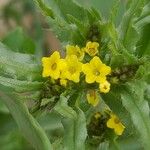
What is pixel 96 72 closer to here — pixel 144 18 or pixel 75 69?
pixel 75 69

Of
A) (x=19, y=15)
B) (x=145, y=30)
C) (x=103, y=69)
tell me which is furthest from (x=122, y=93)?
(x=19, y=15)

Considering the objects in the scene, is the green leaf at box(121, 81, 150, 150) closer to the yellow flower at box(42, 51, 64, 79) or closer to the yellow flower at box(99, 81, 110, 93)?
the yellow flower at box(99, 81, 110, 93)

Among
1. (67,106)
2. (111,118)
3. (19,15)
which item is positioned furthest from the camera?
(19,15)

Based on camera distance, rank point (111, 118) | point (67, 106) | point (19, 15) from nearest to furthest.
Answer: point (67, 106), point (111, 118), point (19, 15)

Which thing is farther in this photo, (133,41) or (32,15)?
Result: (32,15)

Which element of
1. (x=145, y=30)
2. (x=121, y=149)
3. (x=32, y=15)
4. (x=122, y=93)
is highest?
(x=32, y=15)

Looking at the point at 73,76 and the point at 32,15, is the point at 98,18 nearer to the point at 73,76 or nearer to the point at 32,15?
the point at 73,76

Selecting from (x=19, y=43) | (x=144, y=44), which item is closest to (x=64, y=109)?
(x=144, y=44)

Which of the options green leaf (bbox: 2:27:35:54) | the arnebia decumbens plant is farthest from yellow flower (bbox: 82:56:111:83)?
green leaf (bbox: 2:27:35:54)

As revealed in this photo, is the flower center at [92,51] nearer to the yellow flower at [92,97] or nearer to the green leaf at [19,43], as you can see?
the yellow flower at [92,97]
